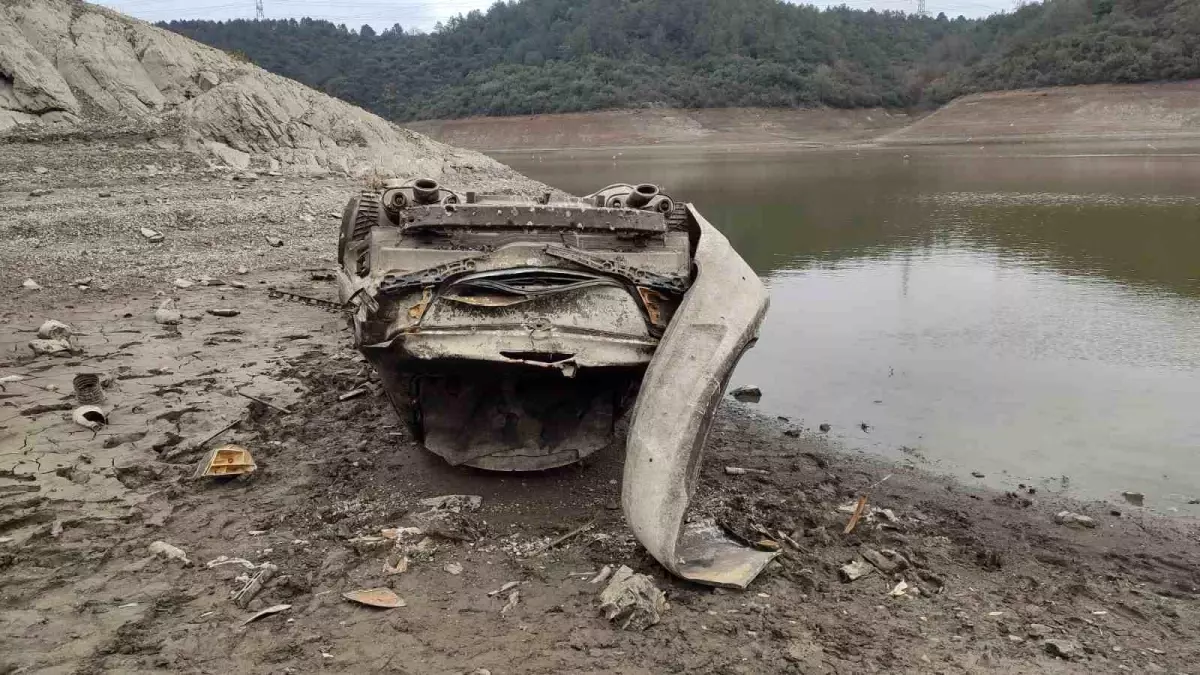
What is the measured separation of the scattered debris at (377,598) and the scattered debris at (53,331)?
491cm

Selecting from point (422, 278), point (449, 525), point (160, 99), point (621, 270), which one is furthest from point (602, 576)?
point (160, 99)

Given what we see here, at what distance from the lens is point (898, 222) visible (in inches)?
835

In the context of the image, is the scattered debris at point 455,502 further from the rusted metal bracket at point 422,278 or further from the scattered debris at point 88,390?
the scattered debris at point 88,390

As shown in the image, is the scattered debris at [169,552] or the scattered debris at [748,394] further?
the scattered debris at [748,394]

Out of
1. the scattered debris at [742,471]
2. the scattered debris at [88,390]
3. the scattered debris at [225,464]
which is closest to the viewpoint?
the scattered debris at [225,464]

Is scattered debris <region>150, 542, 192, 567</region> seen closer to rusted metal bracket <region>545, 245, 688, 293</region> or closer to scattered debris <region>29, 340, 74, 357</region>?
rusted metal bracket <region>545, 245, 688, 293</region>

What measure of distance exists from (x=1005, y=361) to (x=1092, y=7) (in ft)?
215

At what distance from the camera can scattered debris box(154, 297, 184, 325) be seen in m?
8.68

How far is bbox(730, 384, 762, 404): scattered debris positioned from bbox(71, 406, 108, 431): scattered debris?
4.80m

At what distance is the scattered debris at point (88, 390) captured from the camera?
6.27 meters

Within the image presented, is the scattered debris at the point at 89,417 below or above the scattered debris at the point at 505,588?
above

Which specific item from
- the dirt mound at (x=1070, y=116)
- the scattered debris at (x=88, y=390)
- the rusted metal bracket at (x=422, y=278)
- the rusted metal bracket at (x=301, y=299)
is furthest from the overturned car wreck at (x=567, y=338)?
the dirt mound at (x=1070, y=116)

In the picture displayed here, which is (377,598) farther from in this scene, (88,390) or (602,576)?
(88,390)

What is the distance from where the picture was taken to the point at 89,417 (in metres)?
6.01
